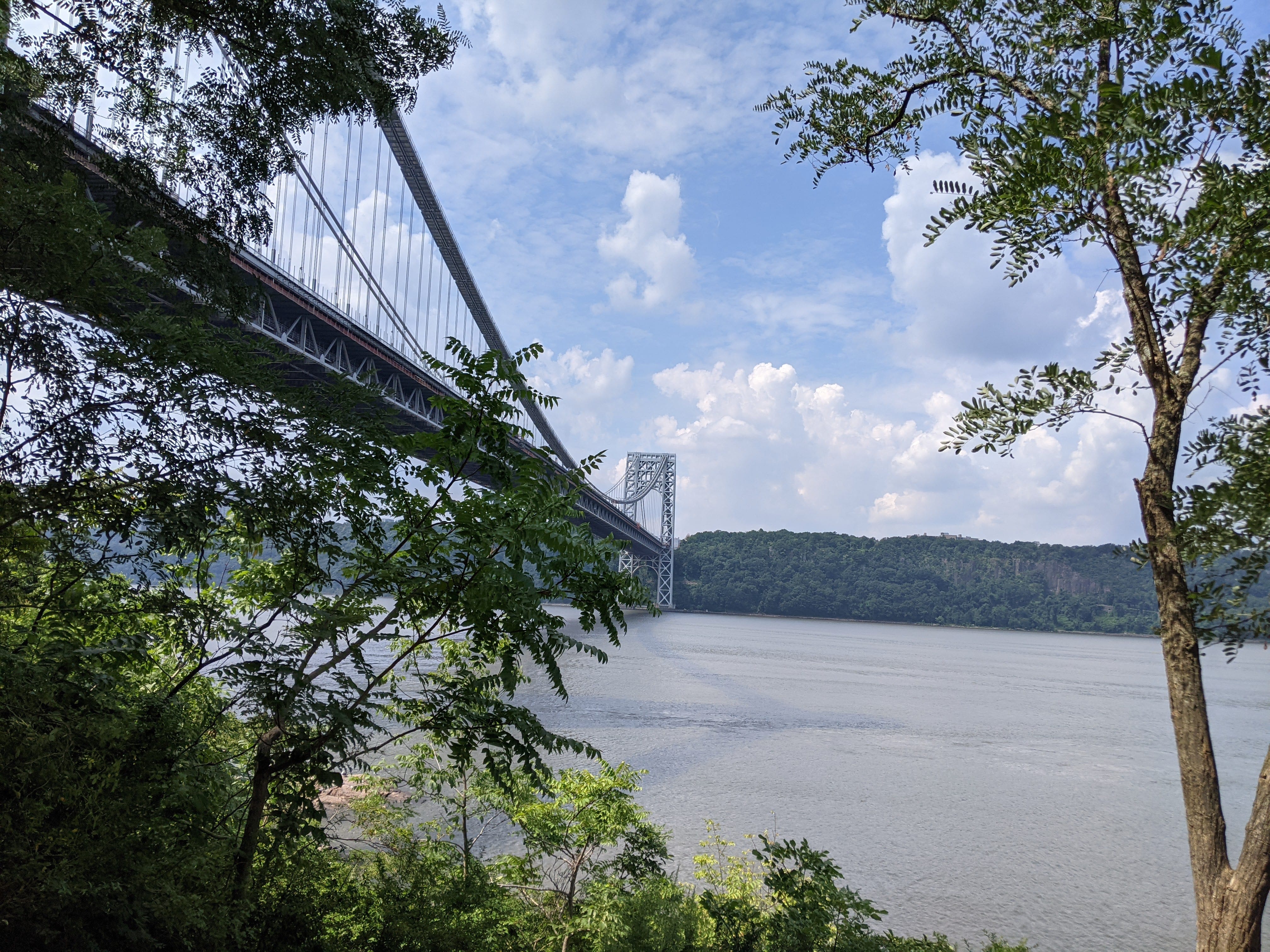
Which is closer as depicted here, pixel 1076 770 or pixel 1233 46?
pixel 1233 46

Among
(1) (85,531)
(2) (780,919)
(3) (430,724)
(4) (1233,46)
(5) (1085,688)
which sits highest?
(4) (1233,46)

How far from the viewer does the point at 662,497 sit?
237 feet

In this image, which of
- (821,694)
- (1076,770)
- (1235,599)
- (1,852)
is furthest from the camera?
(821,694)

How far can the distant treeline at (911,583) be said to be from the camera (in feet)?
260

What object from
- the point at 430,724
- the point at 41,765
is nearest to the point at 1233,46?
the point at 430,724

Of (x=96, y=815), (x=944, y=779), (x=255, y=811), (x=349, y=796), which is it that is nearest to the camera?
(x=96, y=815)

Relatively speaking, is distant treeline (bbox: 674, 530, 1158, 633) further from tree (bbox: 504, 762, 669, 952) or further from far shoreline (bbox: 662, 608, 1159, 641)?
tree (bbox: 504, 762, 669, 952)

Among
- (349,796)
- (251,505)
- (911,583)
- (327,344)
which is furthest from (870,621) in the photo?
(251,505)

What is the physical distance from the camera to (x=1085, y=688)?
36.8 metres

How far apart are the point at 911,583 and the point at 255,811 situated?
272 feet

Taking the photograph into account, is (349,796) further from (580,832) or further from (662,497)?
(662,497)

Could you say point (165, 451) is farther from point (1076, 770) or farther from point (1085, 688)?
point (1085, 688)

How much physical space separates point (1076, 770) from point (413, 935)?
18960mm

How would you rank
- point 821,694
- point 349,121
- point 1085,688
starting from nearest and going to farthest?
point 349,121 → point 821,694 → point 1085,688
